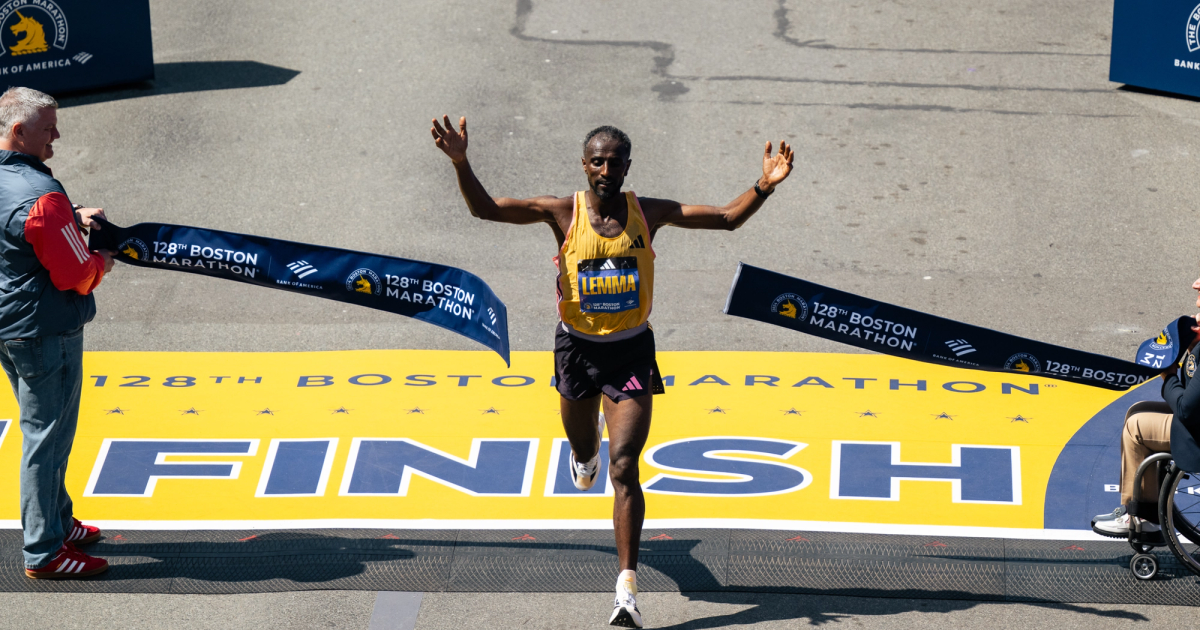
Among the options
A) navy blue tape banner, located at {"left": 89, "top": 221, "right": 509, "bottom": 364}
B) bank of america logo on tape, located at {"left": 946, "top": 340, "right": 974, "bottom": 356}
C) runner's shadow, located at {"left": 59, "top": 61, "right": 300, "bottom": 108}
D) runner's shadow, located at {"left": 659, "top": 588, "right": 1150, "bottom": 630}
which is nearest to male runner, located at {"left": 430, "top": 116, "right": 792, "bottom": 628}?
runner's shadow, located at {"left": 659, "top": 588, "right": 1150, "bottom": 630}

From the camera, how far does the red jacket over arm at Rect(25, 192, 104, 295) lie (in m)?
5.22

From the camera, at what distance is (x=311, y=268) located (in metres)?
6.04

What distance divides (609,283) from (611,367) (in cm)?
39

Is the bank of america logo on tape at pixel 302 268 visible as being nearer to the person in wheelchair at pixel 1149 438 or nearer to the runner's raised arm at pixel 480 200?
the runner's raised arm at pixel 480 200

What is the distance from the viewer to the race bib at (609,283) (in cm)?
546

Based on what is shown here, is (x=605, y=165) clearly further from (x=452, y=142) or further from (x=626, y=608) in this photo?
(x=626, y=608)

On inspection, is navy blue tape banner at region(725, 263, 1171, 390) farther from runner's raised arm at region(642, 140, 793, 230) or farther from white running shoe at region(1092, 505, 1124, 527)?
white running shoe at region(1092, 505, 1124, 527)

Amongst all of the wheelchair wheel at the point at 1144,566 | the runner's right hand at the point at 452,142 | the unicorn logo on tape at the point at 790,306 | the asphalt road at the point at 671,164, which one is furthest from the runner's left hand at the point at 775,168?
the wheelchair wheel at the point at 1144,566

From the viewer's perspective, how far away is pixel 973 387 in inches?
297

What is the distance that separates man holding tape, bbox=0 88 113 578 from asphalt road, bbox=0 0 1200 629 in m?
0.45

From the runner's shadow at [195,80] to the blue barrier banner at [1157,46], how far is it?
26.8 ft

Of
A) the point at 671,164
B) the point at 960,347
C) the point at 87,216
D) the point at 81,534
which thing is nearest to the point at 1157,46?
the point at 671,164

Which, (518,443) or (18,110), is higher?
(18,110)

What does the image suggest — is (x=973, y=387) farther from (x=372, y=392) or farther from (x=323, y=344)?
(x=323, y=344)
